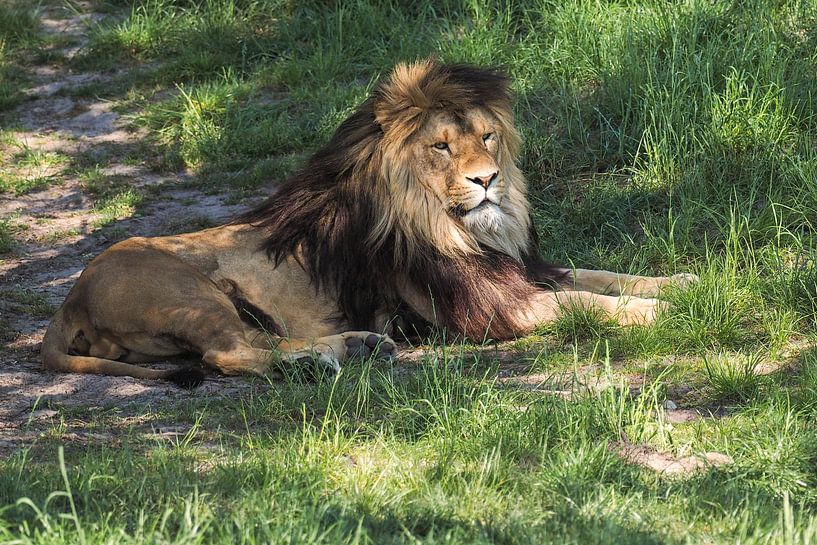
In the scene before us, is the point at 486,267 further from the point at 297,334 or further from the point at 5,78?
the point at 5,78

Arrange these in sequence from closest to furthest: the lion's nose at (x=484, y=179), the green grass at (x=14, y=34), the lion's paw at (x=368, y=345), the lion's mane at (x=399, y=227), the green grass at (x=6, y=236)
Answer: the lion's paw at (x=368, y=345), the lion's nose at (x=484, y=179), the lion's mane at (x=399, y=227), the green grass at (x=6, y=236), the green grass at (x=14, y=34)

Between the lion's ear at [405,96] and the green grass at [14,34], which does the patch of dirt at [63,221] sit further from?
the lion's ear at [405,96]

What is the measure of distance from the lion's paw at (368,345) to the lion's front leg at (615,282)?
0.98m

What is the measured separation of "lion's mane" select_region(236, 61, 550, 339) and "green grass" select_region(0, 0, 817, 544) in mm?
318

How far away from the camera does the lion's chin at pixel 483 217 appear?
5379 millimetres

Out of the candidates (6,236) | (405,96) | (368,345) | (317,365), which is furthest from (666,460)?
(6,236)

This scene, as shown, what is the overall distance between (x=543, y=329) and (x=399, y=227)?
2.63 feet

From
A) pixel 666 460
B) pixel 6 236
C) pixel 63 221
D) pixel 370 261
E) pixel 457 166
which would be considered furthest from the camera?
pixel 63 221

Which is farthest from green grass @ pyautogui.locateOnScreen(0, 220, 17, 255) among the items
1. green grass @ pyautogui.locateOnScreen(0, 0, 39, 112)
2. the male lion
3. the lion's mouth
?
the lion's mouth

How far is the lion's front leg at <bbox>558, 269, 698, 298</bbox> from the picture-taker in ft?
18.4

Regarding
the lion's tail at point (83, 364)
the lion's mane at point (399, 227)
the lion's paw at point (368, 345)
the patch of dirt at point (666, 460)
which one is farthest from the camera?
the lion's mane at point (399, 227)

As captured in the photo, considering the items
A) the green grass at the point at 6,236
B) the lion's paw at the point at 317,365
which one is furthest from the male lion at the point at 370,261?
the green grass at the point at 6,236

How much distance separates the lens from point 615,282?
579 centimetres

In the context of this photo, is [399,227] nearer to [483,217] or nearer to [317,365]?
[483,217]
